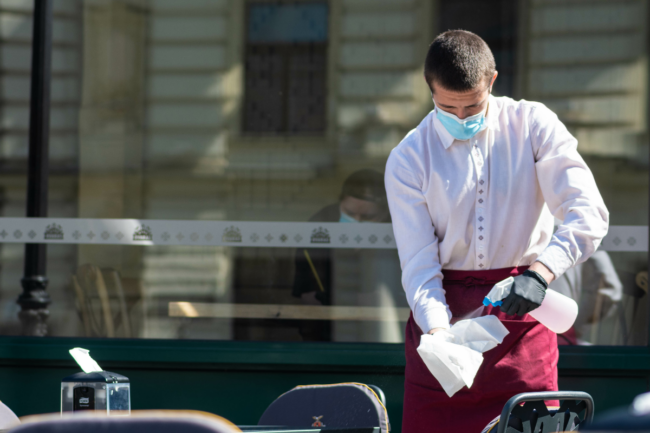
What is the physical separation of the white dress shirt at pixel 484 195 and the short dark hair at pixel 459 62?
0.78 ft

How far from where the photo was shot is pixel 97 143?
4.40 meters

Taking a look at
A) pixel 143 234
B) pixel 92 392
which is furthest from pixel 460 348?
pixel 143 234

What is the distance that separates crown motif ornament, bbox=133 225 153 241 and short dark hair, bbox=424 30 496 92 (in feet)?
7.94

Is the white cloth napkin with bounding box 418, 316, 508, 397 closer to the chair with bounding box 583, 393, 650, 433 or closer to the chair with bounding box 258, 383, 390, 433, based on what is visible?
the chair with bounding box 258, 383, 390, 433

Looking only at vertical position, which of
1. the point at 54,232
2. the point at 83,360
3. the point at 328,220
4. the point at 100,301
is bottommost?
the point at 100,301

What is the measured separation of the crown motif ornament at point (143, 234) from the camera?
14.0ft

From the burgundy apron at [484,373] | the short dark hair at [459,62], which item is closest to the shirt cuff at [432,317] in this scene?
the burgundy apron at [484,373]

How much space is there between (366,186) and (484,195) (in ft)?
6.04

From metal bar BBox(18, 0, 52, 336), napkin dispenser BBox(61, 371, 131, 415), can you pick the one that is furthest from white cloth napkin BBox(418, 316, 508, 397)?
metal bar BBox(18, 0, 52, 336)

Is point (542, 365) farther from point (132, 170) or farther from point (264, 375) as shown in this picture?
point (132, 170)

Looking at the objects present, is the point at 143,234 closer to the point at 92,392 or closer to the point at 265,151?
the point at 265,151

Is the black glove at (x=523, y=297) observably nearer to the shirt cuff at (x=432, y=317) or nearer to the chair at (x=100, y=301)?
the shirt cuff at (x=432, y=317)

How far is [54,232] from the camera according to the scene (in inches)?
170

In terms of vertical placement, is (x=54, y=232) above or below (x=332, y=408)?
above
